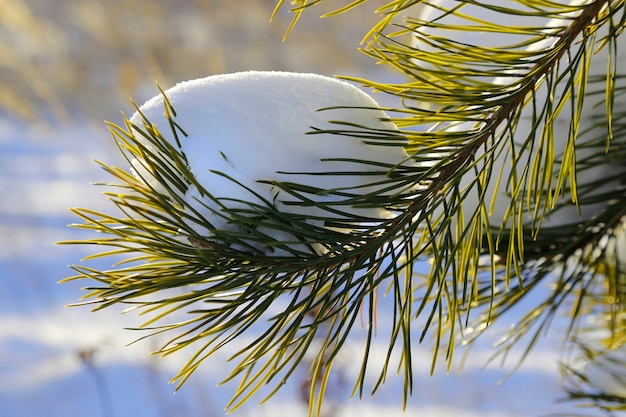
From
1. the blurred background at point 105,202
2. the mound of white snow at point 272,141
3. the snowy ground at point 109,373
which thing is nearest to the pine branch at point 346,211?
the mound of white snow at point 272,141

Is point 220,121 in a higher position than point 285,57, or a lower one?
lower

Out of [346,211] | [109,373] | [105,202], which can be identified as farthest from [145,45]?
[346,211]

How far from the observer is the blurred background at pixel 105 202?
6.29 feet

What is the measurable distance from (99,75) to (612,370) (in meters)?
3.01

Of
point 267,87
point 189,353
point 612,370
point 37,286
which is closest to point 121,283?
point 267,87

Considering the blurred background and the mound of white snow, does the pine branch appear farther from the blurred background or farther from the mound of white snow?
the blurred background

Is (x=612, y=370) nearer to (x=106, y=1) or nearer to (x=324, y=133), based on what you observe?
(x=324, y=133)

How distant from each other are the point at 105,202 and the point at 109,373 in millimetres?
545

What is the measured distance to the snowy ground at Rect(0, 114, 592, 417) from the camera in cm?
189

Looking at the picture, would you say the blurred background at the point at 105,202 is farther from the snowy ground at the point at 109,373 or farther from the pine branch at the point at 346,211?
the pine branch at the point at 346,211

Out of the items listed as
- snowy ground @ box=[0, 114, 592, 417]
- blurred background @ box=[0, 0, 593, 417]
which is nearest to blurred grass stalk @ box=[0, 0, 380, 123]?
blurred background @ box=[0, 0, 593, 417]

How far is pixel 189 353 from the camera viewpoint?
1921mm

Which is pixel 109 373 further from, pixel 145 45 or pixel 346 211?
pixel 346 211

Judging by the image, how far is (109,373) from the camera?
2277 millimetres
